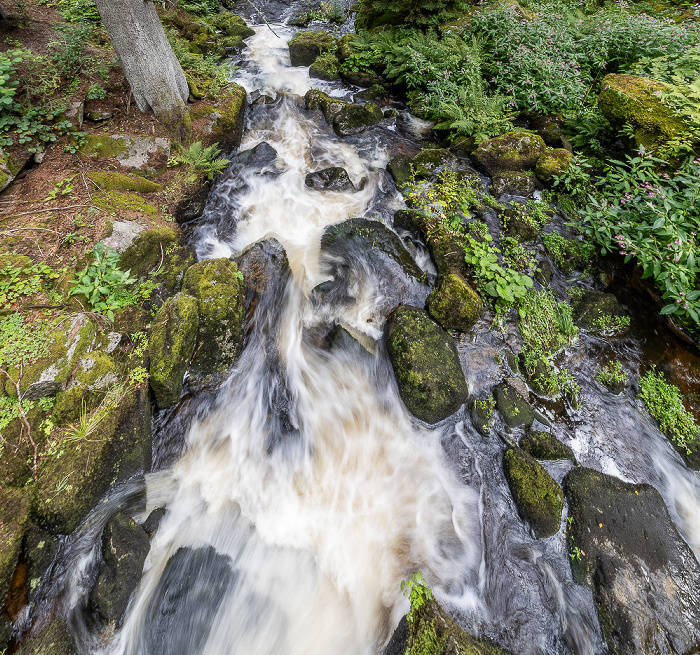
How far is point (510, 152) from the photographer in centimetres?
668

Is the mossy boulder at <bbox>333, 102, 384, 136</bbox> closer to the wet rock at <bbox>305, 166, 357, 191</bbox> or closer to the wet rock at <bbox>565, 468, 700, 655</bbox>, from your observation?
the wet rock at <bbox>305, 166, 357, 191</bbox>

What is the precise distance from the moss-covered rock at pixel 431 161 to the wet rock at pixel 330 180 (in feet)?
4.93

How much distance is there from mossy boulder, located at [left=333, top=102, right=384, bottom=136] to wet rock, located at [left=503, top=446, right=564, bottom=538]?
8.46m

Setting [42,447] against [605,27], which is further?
[605,27]

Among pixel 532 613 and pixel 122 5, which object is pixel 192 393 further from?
pixel 122 5

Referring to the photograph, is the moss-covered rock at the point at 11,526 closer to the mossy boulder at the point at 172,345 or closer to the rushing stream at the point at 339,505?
the rushing stream at the point at 339,505

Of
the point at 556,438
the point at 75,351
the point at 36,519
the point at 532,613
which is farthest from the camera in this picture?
Result: the point at 556,438

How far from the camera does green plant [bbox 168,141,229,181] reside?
239 inches

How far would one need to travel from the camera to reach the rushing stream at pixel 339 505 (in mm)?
3139

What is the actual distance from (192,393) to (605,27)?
483 inches

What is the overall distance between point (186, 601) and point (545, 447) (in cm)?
437

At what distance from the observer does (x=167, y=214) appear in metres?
5.53

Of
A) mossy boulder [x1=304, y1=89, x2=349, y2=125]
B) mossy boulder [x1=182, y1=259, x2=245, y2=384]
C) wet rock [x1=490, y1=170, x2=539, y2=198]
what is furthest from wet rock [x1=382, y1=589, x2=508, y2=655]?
mossy boulder [x1=304, y1=89, x2=349, y2=125]

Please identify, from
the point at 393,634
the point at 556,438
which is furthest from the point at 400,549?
the point at 556,438
